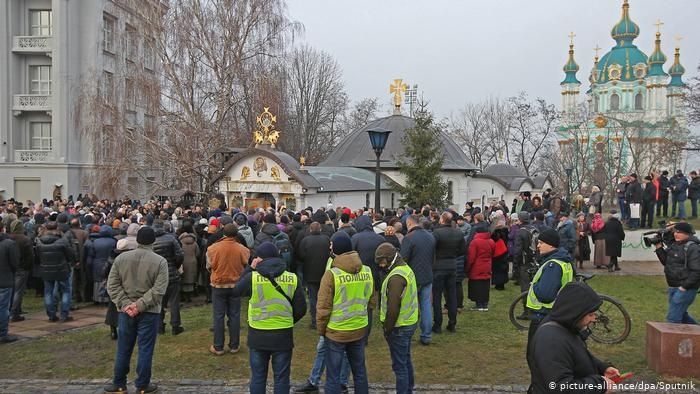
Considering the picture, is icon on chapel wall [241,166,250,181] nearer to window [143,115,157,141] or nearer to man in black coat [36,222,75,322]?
window [143,115,157,141]

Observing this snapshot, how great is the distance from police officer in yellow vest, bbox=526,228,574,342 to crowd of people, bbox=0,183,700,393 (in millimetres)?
14

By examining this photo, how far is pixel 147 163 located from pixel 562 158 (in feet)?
128

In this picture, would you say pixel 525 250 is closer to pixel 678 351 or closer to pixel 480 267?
pixel 480 267

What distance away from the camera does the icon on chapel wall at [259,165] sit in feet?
80.7

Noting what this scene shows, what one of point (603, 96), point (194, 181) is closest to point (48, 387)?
point (194, 181)

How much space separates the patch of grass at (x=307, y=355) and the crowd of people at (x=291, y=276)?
363 mm

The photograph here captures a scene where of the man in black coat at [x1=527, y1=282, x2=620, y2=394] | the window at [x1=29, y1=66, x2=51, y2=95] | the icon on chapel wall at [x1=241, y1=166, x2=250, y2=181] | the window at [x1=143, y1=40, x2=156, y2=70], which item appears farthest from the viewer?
the window at [x1=29, y1=66, x2=51, y2=95]

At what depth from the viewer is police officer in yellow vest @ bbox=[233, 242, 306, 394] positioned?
19.4 ft

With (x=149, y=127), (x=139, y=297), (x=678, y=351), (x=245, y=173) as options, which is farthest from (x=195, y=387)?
(x=149, y=127)

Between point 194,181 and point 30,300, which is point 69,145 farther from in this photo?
point 30,300

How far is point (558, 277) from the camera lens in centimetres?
655

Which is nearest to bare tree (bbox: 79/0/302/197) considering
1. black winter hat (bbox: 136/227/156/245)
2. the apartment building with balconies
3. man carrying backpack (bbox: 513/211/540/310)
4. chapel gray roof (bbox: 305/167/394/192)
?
chapel gray roof (bbox: 305/167/394/192)

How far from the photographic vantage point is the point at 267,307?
5.91 m

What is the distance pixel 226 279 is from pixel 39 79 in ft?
110
